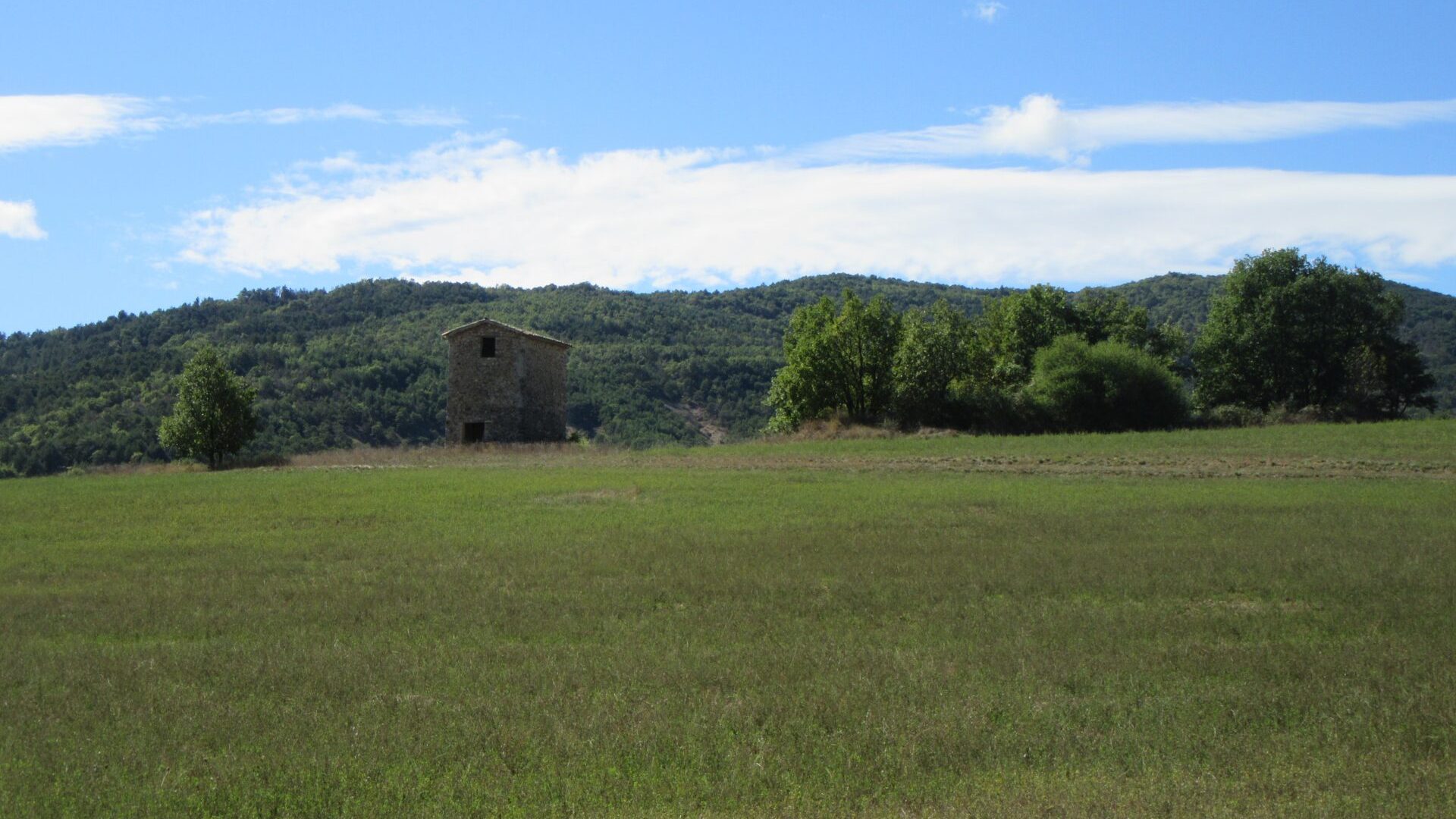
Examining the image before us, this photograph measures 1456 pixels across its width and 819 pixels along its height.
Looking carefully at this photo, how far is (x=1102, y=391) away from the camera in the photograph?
2112 inches

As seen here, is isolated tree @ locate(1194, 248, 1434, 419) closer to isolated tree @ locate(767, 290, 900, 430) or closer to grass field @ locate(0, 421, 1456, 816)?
isolated tree @ locate(767, 290, 900, 430)

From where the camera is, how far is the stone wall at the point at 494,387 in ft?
168

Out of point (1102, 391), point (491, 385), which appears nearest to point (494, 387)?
point (491, 385)

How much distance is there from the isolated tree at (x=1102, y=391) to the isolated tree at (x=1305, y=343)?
36.6 feet

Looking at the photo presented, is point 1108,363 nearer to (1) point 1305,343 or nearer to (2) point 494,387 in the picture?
(1) point 1305,343

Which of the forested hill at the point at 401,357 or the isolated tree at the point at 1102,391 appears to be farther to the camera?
the forested hill at the point at 401,357

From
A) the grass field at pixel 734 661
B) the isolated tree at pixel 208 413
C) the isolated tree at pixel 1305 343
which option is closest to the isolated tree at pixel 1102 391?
the isolated tree at pixel 1305 343

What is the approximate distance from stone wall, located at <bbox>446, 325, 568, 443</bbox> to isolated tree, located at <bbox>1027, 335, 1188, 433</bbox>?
2361cm

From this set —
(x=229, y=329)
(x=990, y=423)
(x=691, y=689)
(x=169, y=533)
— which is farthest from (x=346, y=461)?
(x=229, y=329)

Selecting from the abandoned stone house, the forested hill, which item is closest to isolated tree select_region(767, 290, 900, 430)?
the forested hill

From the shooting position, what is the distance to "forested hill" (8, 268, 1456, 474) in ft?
244

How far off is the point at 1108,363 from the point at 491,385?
29153mm

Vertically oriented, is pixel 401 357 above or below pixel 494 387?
above

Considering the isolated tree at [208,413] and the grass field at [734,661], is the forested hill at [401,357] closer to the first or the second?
the isolated tree at [208,413]
